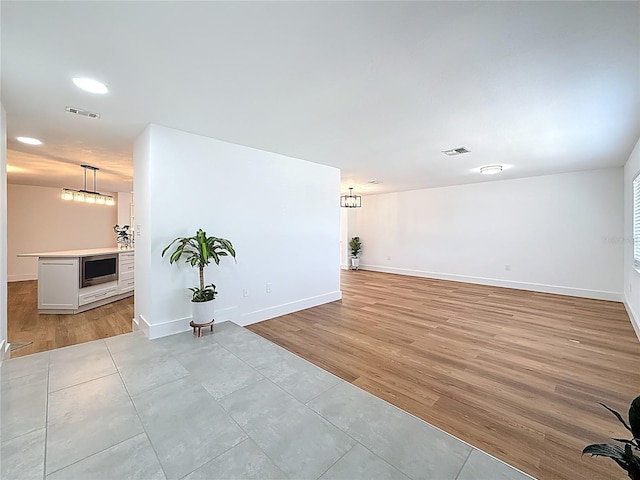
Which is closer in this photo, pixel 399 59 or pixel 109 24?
pixel 109 24

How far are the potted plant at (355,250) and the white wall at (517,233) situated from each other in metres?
0.92

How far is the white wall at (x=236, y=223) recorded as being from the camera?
10.5 ft

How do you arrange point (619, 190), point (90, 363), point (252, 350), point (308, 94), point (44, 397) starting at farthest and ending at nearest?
point (619, 190), point (252, 350), point (90, 363), point (308, 94), point (44, 397)

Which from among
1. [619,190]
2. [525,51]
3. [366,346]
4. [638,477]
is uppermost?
[525,51]

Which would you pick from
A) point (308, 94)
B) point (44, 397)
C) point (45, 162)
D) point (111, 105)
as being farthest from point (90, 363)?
point (45, 162)

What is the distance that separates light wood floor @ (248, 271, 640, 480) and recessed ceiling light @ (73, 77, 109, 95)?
3086 millimetres

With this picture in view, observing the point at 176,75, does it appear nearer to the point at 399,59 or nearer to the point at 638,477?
the point at 399,59

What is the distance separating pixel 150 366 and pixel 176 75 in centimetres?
252

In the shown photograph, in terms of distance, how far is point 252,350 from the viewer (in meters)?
2.86

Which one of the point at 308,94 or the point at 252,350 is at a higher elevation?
the point at 308,94

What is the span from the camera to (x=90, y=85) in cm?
223

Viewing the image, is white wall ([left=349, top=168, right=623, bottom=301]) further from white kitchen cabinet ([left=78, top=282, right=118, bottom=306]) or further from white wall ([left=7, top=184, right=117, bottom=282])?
white wall ([left=7, top=184, right=117, bottom=282])

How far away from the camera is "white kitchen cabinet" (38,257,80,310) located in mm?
4520

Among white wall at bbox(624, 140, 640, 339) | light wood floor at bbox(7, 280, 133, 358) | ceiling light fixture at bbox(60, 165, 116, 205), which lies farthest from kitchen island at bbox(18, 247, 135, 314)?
white wall at bbox(624, 140, 640, 339)
